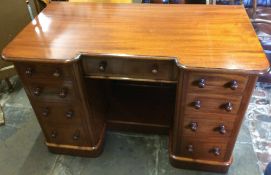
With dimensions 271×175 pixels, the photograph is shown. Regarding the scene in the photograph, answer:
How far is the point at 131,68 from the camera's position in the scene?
1.17 m

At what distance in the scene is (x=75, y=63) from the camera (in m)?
1.16

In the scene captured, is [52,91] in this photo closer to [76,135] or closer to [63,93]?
[63,93]

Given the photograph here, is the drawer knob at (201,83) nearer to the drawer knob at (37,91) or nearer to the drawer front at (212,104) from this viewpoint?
the drawer front at (212,104)

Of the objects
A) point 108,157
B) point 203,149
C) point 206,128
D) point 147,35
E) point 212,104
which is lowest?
point 108,157

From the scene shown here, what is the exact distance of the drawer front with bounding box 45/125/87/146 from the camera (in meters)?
1.49

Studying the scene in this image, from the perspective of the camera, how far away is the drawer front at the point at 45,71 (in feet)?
3.91

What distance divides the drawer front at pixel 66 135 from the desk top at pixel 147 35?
0.51m

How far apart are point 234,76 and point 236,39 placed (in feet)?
0.72

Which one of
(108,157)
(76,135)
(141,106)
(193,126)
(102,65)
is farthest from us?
(141,106)

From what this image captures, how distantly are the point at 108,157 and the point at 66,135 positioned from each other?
302 mm

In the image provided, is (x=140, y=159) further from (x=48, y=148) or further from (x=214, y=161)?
(x=48, y=148)

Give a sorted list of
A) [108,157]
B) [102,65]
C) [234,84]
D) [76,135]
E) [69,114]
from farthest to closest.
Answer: [108,157], [76,135], [69,114], [102,65], [234,84]

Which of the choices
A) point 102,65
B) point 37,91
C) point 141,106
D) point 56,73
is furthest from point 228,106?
point 37,91

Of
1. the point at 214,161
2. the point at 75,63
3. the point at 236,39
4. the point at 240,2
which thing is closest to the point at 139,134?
the point at 214,161
